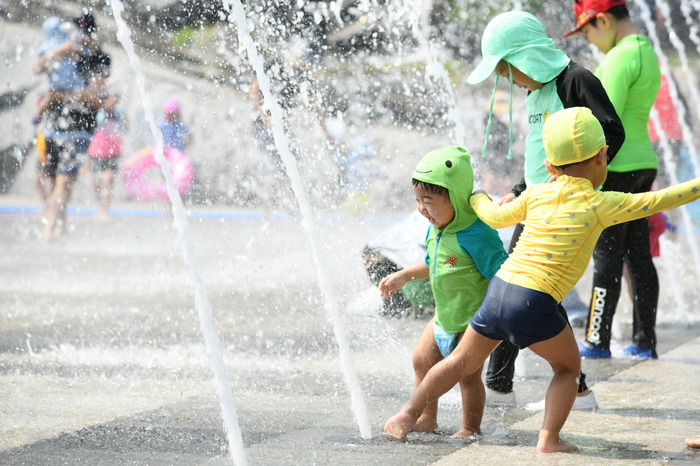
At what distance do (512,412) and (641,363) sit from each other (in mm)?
1134

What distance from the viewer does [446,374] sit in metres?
2.62

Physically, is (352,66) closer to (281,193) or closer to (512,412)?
(281,193)

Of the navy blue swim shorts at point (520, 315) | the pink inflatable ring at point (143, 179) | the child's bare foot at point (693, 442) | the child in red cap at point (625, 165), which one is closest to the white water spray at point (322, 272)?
the navy blue swim shorts at point (520, 315)

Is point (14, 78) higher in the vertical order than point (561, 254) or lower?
higher

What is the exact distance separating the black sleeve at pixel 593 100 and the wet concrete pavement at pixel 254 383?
1.04m

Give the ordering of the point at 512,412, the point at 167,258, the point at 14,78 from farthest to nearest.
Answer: the point at 14,78
the point at 167,258
the point at 512,412

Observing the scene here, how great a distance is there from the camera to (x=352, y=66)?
13867 millimetres

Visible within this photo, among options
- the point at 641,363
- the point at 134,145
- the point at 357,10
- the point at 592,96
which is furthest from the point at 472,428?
the point at 134,145

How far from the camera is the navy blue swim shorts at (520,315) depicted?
8.16 ft

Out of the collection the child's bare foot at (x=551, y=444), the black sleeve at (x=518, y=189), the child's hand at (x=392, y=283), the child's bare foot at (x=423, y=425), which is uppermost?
the black sleeve at (x=518, y=189)

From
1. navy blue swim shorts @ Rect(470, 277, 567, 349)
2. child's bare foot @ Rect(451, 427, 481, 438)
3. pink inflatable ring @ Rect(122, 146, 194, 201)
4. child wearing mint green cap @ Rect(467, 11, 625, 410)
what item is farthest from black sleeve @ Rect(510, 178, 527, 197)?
pink inflatable ring @ Rect(122, 146, 194, 201)

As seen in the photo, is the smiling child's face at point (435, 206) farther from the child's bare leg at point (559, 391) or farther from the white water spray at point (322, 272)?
the white water spray at point (322, 272)

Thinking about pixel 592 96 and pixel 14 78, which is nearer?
pixel 592 96

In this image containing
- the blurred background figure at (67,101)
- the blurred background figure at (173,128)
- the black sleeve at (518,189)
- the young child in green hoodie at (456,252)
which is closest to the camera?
the young child in green hoodie at (456,252)
